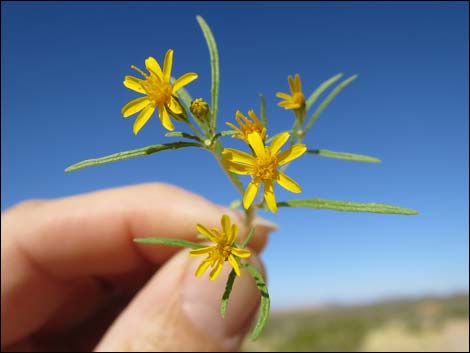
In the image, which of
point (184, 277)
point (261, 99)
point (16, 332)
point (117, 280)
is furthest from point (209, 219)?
point (16, 332)

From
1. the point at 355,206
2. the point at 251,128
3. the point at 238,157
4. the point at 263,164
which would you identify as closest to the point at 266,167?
the point at 263,164

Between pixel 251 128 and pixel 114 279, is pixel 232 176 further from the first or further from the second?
pixel 114 279

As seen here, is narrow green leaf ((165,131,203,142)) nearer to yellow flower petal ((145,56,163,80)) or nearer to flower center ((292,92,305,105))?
yellow flower petal ((145,56,163,80))

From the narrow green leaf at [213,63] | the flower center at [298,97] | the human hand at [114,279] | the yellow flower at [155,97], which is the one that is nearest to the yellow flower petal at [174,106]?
the yellow flower at [155,97]

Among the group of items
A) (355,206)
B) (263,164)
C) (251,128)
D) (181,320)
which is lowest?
(181,320)

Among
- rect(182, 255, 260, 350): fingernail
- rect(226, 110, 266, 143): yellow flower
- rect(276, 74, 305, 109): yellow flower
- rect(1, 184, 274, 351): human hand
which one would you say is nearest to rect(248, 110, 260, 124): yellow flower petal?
rect(226, 110, 266, 143): yellow flower

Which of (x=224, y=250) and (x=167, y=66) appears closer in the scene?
(x=224, y=250)
